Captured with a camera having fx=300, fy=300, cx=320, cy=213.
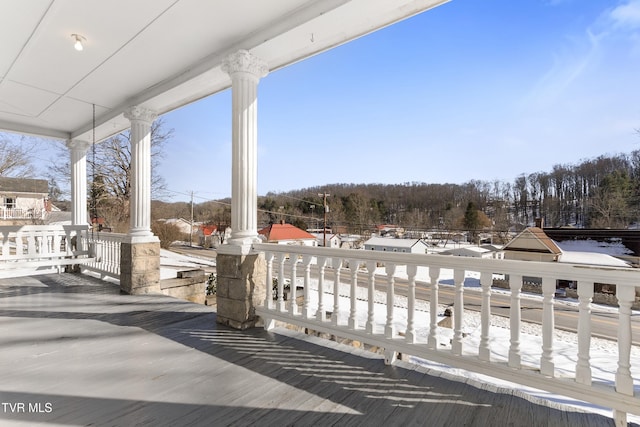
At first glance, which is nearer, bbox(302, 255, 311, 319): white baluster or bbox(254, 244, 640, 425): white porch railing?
bbox(254, 244, 640, 425): white porch railing

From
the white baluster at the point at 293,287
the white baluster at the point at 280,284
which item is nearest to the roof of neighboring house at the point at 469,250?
the white baluster at the point at 293,287

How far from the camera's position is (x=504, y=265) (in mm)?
1688

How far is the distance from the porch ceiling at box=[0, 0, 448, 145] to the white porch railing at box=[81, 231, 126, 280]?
2.14m

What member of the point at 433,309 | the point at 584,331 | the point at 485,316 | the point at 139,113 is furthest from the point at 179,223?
the point at 584,331

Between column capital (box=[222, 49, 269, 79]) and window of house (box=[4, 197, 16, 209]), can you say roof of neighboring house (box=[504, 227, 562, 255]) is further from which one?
window of house (box=[4, 197, 16, 209])

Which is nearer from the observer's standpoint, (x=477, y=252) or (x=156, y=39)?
(x=477, y=252)

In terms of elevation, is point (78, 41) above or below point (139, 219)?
above

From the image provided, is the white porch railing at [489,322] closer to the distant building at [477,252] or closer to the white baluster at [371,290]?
the white baluster at [371,290]

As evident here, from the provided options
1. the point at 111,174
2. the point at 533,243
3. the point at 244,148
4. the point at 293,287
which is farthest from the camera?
the point at 111,174

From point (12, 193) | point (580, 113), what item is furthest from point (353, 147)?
point (12, 193)

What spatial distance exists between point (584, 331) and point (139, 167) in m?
4.81

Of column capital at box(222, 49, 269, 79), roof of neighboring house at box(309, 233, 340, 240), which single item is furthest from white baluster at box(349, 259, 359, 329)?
column capital at box(222, 49, 269, 79)

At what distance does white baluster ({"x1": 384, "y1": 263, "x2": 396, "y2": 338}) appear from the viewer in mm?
2033

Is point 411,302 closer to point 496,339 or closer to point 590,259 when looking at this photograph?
point 590,259
